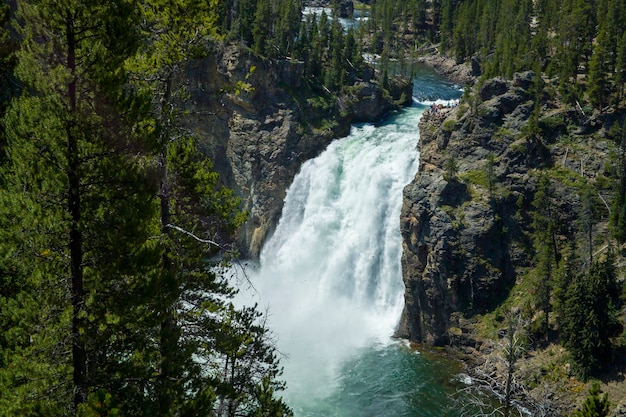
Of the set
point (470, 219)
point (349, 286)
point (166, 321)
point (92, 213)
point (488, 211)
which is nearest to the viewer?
point (92, 213)

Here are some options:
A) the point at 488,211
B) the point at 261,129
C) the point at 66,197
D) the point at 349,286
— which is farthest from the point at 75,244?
the point at 261,129

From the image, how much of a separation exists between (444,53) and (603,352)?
84.2 metres

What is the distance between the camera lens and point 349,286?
2181 inches

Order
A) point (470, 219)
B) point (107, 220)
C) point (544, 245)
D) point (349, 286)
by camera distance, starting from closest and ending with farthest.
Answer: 1. point (107, 220)
2. point (544, 245)
3. point (470, 219)
4. point (349, 286)

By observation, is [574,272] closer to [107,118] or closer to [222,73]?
[107,118]

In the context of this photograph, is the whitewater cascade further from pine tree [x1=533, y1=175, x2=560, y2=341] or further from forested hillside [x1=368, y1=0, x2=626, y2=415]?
pine tree [x1=533, y1=175, x2=560, y2=341]

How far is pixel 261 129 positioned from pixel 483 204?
97.7 feet

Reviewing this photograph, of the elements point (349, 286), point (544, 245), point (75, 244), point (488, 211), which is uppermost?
point (75, 244)

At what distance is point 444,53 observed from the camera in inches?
4414

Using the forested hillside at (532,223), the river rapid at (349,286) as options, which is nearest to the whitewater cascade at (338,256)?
the river rapid at (349,286)

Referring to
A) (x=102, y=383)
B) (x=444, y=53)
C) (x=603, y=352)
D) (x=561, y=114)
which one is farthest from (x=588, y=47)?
(x=102, y=383)

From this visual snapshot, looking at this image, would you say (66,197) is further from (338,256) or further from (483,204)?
(338,256)

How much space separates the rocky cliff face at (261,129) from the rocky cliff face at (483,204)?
19.0 meters

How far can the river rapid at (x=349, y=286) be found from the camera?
135ft
